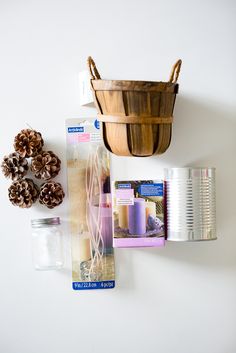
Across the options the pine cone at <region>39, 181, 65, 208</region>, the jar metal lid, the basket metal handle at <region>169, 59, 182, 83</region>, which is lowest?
the jar metal lid

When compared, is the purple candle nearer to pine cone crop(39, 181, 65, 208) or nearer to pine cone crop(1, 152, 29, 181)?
pine cone crop(39, 181, 65, 208)

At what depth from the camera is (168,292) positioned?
1.41 m

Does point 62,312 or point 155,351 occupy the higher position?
point 62,312

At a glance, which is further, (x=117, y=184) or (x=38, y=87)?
(x=38, y=87)

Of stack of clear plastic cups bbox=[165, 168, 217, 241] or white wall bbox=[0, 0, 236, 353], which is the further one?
white wall bbox=[0, 0, 236, 353]

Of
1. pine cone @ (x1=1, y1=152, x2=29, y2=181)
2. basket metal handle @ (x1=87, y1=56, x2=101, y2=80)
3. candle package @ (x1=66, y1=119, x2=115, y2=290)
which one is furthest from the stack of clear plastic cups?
pine cone @ (x1=1, y1=152, x2=29, y2=181)

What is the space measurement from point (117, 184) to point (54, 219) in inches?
8.0

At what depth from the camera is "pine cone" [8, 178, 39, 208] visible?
135 centimetres

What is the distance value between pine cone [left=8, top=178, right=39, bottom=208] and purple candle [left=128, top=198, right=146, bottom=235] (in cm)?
28

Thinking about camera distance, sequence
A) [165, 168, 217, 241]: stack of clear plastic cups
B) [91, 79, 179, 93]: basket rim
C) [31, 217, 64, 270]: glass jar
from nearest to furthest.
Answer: [91, 79, 179, 93]: basket rim
[165, 168, 217, 241]: stack of clear plastic cups
[31, 217, 64, 270]: glass jar

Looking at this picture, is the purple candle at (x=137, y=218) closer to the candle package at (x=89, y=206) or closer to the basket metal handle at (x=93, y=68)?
the candle package at (x=89, y=206)

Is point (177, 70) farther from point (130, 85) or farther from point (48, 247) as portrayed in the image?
point (48, 247)
